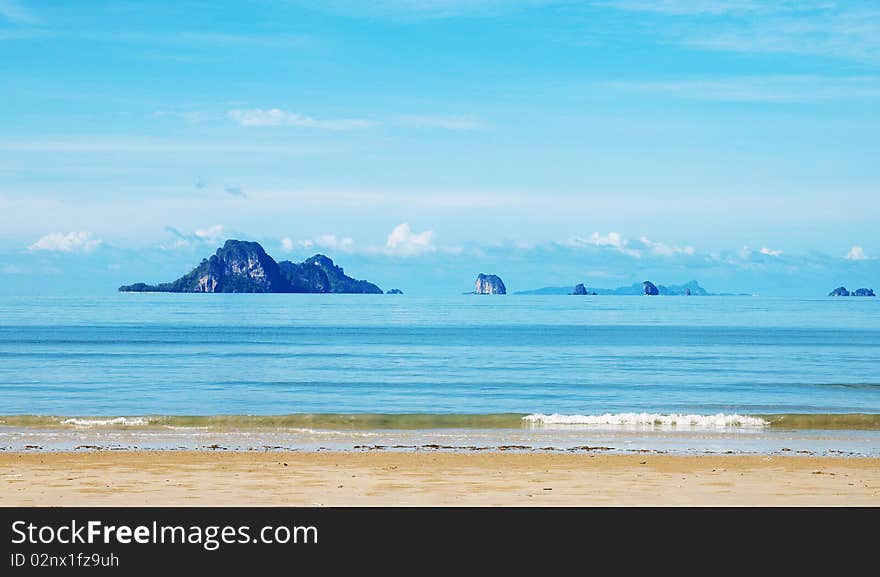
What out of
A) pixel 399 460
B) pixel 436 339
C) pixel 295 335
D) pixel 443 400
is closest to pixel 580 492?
pixel 399 460

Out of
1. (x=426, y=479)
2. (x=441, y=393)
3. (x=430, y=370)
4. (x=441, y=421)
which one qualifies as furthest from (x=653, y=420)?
(x=430, y=370)

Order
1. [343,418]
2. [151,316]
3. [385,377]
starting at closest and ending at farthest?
[343,418] → [385,377] → [151,316]

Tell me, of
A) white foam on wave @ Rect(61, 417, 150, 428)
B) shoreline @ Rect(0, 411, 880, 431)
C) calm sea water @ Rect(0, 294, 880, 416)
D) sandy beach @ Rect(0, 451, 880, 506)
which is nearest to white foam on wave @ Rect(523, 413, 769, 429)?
shoreline @ Rect(0, 411, 880, 431)

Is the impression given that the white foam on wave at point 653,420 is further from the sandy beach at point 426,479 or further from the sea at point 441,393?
the sandy beach at point 426,479

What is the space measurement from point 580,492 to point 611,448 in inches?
269

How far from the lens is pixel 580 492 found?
1388 centimetres

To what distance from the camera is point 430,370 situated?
44844 millimetres

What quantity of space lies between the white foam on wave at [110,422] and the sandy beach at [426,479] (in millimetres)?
6301

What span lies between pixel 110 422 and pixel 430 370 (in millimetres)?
20995

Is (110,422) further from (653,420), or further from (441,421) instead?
(653,420)

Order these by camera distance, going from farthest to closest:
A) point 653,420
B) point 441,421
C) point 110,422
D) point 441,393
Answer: point 441,393, point 653,420, point 441,421, point 110,422

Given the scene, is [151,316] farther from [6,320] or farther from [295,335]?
[295,335]

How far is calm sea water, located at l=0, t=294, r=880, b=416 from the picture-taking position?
3122cm

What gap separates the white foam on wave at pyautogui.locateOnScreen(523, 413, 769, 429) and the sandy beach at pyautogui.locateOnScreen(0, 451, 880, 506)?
726 centimetres
